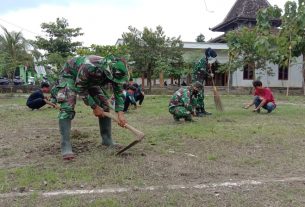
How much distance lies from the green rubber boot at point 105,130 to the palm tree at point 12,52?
1813 cm

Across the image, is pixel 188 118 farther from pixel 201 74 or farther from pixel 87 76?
pixel 87 76

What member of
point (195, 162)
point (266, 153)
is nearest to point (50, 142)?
point (195, 162)

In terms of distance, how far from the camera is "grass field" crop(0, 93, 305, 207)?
4254mm

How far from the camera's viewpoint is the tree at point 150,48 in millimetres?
27703

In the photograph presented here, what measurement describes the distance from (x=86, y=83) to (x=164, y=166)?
164 cm

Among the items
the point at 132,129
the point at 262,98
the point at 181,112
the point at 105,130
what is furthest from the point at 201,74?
the point at 132,129

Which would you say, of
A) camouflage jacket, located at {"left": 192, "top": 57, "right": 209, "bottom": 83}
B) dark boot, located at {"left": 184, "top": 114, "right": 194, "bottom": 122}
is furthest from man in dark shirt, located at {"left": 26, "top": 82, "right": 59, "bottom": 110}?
dark boot, located at {"left": 184, "top": 114, "right": 194, "bottom": 122}

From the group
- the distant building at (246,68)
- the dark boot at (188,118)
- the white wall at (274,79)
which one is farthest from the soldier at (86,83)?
the white wall at (274,79)

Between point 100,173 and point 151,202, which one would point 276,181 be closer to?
point 151,202

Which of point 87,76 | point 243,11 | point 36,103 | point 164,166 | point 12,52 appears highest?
point 243,11

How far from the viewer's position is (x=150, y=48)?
91.4 feet

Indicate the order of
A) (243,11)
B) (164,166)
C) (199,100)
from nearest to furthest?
(164,166)
(199,100)
(243,11)

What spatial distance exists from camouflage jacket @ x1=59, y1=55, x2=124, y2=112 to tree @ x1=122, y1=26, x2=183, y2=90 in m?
21.4

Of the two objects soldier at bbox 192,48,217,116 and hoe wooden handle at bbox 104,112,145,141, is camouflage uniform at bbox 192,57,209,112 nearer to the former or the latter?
soldier at bbox 192,48,217,116
